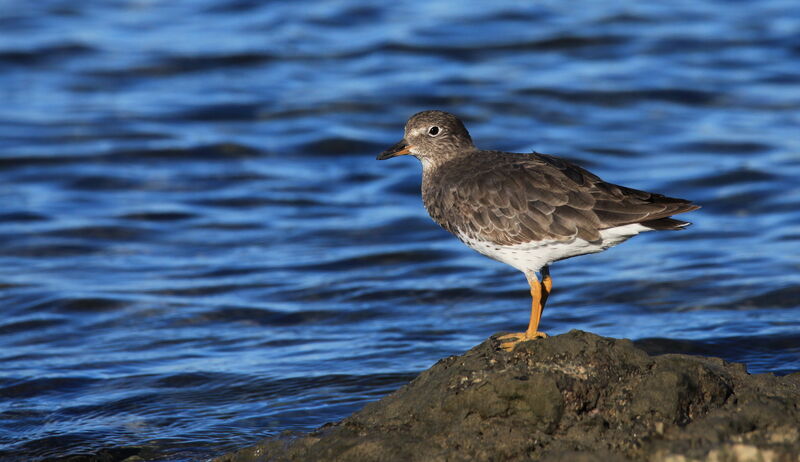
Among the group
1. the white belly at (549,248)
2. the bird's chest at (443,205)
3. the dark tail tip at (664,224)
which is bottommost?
the white belly at (549,248)

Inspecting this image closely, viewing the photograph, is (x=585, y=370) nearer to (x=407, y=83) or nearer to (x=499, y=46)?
(x=407, y=83)

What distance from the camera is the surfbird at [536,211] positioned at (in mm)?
7223

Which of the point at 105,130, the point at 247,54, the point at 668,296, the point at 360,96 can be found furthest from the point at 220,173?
the point at 668,296

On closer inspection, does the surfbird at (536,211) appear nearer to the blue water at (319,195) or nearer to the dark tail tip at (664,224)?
the dark tail tip at (664,224)

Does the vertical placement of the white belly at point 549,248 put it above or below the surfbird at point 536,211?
below

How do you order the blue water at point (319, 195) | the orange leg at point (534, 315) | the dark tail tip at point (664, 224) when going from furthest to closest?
the blue water at point (319, 195)
the dark tail tip at point (664, 224)
the orange leg at point (534, 315)

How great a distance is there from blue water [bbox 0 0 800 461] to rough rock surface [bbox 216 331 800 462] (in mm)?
2085

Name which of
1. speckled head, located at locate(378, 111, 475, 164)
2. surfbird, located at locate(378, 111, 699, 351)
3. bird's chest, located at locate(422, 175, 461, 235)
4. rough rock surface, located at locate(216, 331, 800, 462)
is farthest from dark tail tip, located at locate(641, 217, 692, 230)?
speckled head, located at locate(378, 111, 475, 164)

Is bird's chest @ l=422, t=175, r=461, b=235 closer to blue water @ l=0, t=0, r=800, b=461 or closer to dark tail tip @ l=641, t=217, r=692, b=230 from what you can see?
dark tail tip @ l=641, t=217, r=692, b=230

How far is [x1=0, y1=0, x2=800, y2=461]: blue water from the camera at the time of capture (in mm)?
9461

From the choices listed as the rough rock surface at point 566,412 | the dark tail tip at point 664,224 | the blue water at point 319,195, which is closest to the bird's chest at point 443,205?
the dark tail tip at point 664,224

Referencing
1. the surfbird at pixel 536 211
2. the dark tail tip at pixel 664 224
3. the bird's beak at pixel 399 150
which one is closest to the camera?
the dark tail tip at pixel 664 224

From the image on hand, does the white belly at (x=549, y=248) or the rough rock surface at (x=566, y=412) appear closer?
the rough rock surface at (x=566, y=412)

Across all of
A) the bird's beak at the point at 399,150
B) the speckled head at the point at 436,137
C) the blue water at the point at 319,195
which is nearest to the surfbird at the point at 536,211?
the speckled head at the point at 436,137
